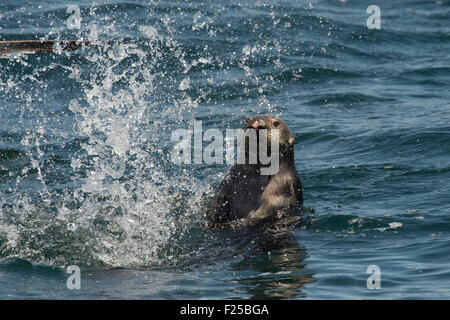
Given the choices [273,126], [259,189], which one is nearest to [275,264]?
[259,189]

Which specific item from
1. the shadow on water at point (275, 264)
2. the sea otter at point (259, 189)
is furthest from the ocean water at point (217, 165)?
the sea otter at point (259, 189)

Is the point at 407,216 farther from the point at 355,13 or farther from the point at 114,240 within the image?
the point at 355,13

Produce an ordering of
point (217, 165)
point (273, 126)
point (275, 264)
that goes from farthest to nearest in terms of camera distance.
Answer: point (217, 165) < point (273, 126) < point (275, 264)

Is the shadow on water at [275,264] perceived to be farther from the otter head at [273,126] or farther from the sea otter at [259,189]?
the otter head at [273,126]

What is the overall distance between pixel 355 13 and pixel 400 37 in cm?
197

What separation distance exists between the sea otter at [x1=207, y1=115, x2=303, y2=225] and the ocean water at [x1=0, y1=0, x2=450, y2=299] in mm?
275

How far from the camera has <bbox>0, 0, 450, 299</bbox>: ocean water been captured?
22.9 ft

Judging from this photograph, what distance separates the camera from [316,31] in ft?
59.6

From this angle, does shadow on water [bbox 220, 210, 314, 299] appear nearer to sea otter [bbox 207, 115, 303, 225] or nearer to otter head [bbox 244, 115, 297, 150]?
sea otter [bbox 207, 115, 303, 225]

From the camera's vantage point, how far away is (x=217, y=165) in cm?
1112

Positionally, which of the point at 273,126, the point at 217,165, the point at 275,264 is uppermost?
the point at 273,126

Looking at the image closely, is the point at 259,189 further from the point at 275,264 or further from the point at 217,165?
the point at 217,165

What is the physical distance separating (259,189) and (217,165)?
3056mm
